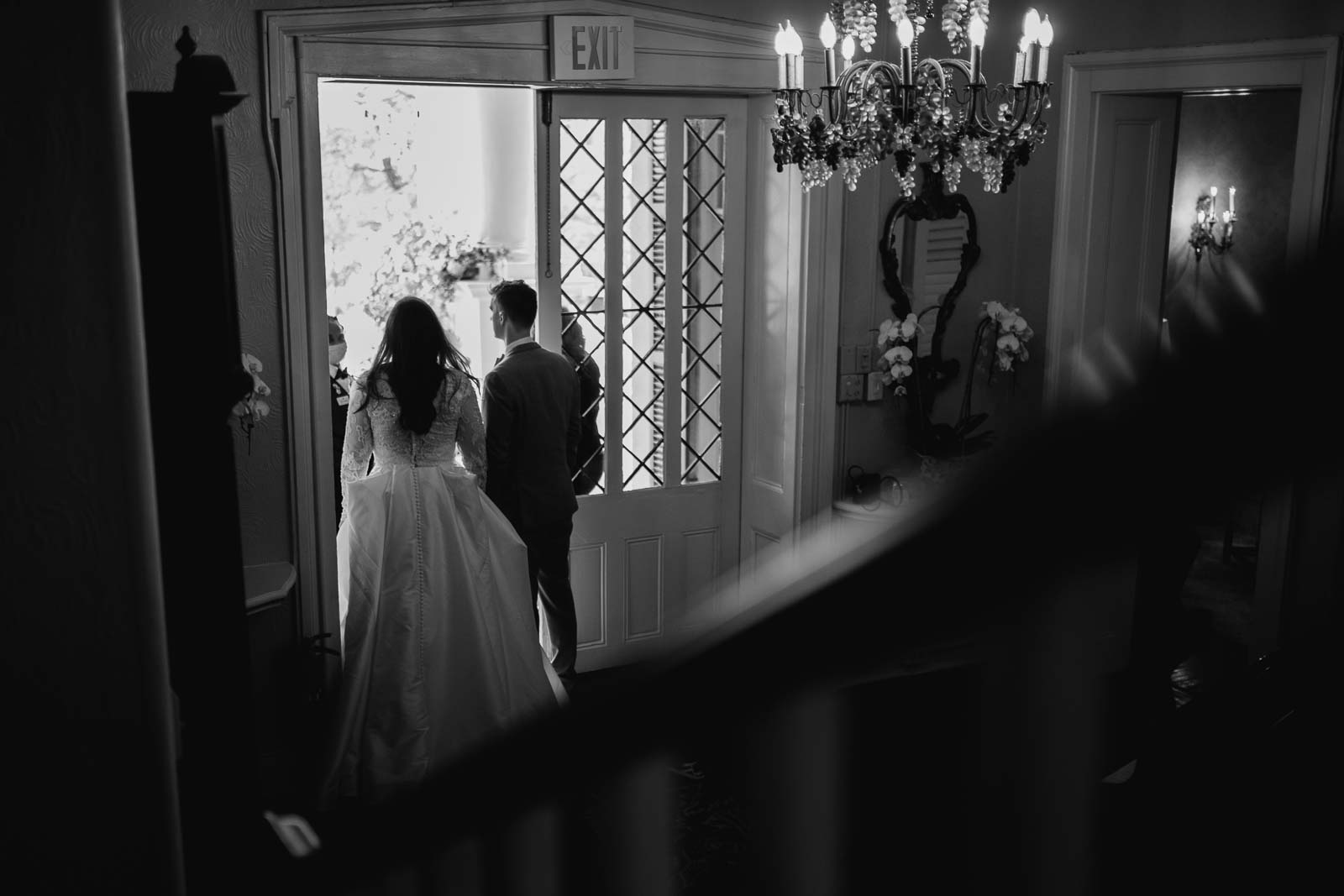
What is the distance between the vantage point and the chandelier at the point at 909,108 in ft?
10.3

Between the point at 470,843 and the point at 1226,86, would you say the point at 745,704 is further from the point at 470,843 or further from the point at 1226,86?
the point at 1226,86

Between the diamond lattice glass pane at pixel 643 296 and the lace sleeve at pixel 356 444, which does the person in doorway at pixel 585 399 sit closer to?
the diamond lattice glass pane at pixel 643 296

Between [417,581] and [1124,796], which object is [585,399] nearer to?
[417,581]

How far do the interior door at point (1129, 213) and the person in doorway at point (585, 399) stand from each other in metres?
1.97

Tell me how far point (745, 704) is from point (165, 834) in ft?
4.11

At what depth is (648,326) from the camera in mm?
5363

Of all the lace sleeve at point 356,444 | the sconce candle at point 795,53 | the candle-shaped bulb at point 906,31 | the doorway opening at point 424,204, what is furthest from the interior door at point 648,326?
the candle-shaped bulb at point 906,31

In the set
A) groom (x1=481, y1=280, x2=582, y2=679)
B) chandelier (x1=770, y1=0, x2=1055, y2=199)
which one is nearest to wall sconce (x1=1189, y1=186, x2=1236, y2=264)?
groom (x1=481, y1=280, x2=582, y2=679)

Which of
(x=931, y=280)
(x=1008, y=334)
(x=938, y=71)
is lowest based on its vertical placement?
(x=1008, y=334)

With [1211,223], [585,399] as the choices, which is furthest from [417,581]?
[1211,223]

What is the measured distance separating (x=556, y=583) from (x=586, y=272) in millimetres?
1248

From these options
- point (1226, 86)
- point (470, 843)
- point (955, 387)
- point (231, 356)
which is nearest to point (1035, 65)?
point (1226, 86)

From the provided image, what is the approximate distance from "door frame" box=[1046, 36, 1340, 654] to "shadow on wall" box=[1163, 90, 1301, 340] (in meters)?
4.12

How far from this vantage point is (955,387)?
5586 millimetres
